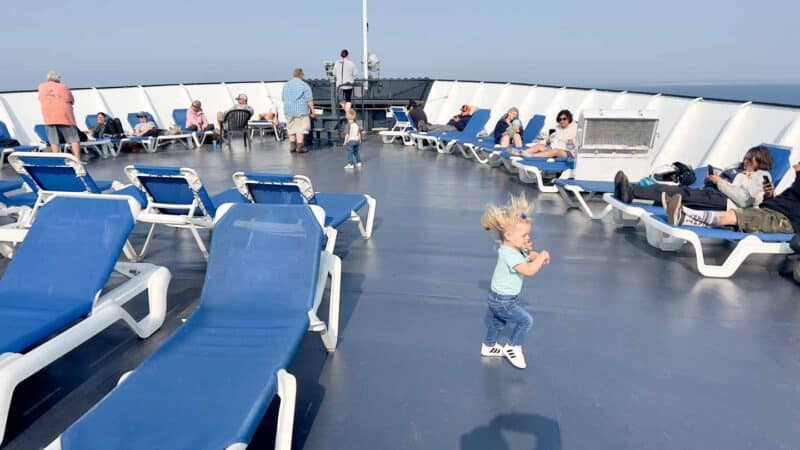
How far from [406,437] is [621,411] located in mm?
928

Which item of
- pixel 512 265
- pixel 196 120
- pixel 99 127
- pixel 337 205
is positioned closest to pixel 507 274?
pixel 512 265

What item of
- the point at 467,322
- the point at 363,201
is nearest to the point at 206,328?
the point at 467,322

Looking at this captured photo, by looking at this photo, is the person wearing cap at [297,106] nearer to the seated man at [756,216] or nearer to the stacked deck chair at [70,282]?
the stacked deck chair at [70,282]

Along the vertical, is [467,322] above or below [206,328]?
below

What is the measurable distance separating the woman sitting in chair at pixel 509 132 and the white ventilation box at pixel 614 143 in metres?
2.18

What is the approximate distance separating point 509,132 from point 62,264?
647 cm

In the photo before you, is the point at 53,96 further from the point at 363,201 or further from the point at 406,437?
the point at 406,437

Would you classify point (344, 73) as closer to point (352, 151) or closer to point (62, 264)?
point (352, 151)

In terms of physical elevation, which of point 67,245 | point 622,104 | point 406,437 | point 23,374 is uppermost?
point 622,104

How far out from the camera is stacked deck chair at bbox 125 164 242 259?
3.76 m

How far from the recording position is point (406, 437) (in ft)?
6.82

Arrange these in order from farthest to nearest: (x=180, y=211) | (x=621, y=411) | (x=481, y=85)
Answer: (x=481, y=85) → (x=180, y=211) → (x=621, y=411)

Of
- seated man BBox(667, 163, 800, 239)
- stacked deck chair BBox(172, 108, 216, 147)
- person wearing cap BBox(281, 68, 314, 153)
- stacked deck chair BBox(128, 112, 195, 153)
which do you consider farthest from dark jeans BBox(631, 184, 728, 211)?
stacked deck chair BBox(172, 108, 216, 147)

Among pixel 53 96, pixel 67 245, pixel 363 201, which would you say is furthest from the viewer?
pixel 53 96
